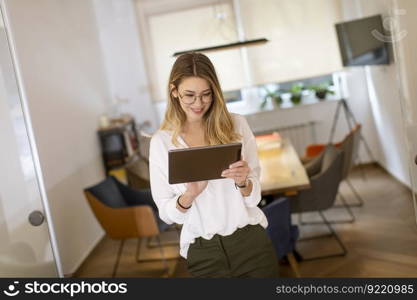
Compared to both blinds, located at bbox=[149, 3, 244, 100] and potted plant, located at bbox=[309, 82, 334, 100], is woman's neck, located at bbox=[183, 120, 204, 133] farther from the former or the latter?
potted plant, located at bbox=[309, 82, 334, 100]

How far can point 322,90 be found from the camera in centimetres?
720

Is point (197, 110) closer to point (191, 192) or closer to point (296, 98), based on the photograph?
point (191, 192)

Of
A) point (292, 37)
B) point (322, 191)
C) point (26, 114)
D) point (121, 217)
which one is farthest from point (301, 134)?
point (26, 114)

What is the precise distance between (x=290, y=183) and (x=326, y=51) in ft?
12.0

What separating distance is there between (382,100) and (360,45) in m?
1.10

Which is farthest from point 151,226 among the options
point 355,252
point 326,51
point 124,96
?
point 326,51

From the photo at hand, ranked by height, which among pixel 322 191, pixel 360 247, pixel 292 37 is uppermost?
pixel 292 37

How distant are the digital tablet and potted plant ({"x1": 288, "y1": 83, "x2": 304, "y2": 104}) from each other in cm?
528

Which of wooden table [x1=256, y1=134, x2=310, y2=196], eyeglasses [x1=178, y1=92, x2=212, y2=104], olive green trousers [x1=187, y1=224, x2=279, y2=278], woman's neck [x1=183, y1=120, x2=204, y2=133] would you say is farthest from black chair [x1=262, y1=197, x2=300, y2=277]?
eyeglasses [x1=178, y1=92, x2=212, y2=104]

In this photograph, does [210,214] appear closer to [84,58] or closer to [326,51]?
[84,58]

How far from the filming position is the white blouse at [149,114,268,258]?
7.23 ft

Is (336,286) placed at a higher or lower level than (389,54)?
lower

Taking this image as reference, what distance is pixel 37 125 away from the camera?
4.73m

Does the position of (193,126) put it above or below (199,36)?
below
